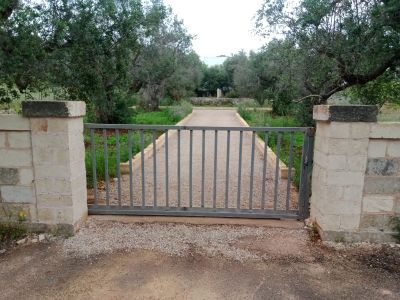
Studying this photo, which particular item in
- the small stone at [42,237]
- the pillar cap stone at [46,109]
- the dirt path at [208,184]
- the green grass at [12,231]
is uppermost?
the pillar cap stone at [46,109]

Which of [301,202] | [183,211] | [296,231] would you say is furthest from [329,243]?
[183,211]

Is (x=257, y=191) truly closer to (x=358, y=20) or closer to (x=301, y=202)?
(x=301, y=202)

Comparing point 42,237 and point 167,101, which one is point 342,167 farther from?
point 167,101

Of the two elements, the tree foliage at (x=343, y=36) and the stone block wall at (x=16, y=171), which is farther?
the tree foliage at (x=343, y=36)

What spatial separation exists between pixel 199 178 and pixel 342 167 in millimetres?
3400

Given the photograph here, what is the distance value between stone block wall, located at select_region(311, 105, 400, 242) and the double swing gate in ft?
1.66

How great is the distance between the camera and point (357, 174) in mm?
3494

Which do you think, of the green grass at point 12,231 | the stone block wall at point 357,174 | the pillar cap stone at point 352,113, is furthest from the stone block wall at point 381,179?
the green grass at point 12,231

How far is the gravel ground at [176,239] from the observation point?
3434 millimetres

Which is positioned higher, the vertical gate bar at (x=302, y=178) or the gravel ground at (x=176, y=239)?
the vertical gate bar at (x=302, y=178)

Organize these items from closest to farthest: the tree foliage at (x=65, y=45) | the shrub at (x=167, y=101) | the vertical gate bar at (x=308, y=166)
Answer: the vertical gate bar at (x=308, y=166) → the tree foliage at (x=65, y=45) → the shrub at (x=167, y=101)

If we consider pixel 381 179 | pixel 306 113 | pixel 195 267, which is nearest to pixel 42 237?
pixel 195 267

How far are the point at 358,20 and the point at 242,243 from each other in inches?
181

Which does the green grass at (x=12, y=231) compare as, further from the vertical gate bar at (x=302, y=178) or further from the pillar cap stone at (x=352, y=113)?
the pillar cap stone at (x=352, y=113)
